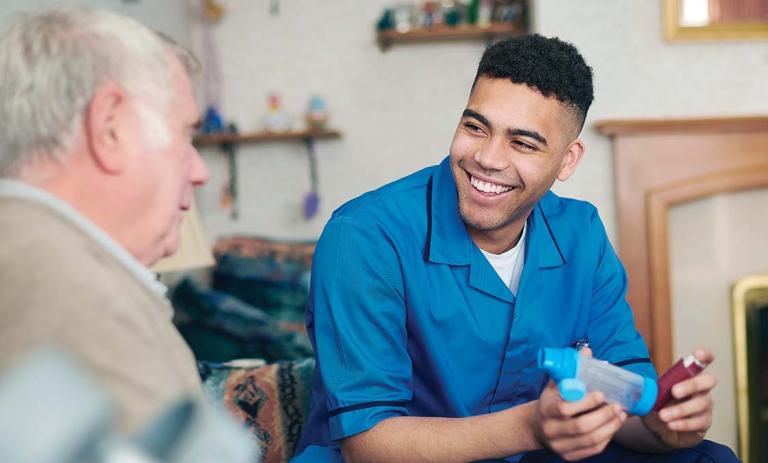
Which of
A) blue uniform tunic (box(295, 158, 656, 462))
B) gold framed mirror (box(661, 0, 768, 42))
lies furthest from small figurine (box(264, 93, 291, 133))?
blue uniform tunic (box(295, 158, 656, 462))

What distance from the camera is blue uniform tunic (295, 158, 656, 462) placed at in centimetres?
131

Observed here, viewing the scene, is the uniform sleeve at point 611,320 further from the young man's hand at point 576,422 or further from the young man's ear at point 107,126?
the young man's ear at point 107,126

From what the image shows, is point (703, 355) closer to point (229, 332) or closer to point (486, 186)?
point (486, 186)

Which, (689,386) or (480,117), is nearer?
(689,386)

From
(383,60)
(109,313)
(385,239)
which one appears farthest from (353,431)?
(383,60)

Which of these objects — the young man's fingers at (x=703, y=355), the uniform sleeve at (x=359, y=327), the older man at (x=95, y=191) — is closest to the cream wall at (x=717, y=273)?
the young man's fingers at (x=703, y=355)

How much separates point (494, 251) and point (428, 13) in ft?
6.22

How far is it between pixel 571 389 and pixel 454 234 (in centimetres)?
51

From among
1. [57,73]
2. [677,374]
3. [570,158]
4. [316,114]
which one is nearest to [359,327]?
[677,374]

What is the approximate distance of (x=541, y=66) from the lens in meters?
1.47

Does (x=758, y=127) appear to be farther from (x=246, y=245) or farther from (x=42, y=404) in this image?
(x=42, y=404)

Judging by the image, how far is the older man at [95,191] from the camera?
1.98ft

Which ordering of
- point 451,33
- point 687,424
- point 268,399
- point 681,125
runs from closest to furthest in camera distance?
point 687,424 → point 268,399 → point 681,125 → point 451,33

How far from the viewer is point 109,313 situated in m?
0.62
